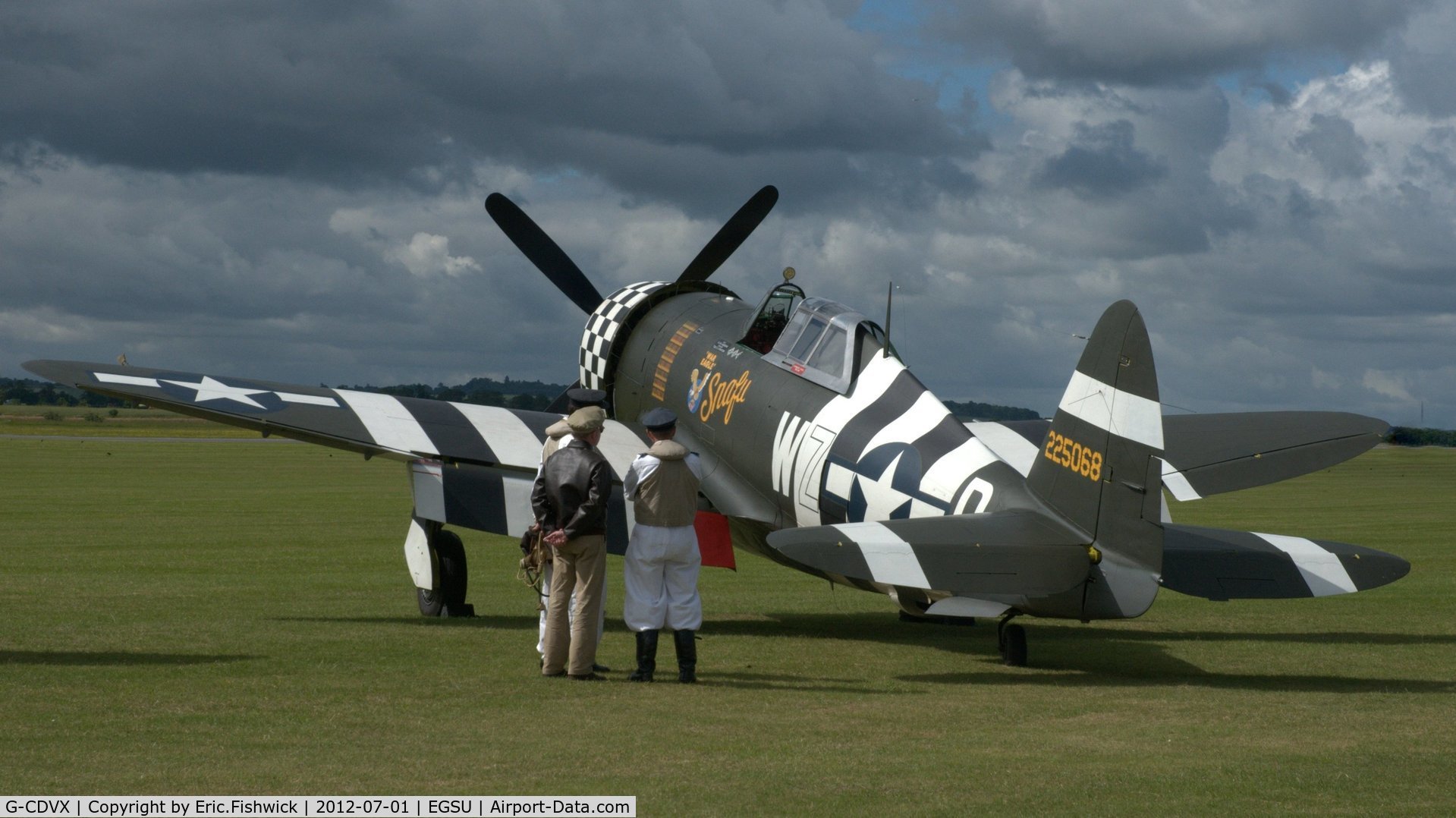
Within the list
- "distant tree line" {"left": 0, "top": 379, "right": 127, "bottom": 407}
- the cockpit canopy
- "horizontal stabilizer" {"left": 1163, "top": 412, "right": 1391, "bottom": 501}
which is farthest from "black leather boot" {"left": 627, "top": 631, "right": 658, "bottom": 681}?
"distant tree line" {"left": 0, "top": 379, "right": 127, "bottom": 407}

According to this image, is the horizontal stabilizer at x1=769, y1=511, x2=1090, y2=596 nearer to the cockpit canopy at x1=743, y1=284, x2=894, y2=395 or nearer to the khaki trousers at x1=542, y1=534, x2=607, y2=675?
the khaki trousers at x1=542, y1=534, x2=607, y2=675

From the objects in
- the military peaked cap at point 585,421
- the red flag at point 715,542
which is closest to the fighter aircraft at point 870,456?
the red flag at point 715,542

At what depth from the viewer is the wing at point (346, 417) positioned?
436 inches

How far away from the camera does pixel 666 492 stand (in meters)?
7.91

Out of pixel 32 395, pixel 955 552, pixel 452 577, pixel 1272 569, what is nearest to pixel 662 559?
pixel 955 552

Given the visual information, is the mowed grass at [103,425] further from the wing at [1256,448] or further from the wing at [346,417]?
the wing at [1256,448]

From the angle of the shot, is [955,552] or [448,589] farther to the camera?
[448,589]

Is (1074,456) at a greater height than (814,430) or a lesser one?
lesser

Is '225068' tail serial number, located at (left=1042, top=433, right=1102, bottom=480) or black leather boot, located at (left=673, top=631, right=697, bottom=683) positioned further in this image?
'225068' tail serial number, located at (left=1042, top=433, right=1102, bottom=480)

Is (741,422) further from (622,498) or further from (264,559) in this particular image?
(264,559)

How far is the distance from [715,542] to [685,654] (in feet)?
7.22

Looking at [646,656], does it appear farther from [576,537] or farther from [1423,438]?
[1423,438]

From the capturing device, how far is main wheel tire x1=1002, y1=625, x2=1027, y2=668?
8883mm

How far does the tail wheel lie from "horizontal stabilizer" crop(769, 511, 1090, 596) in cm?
444
